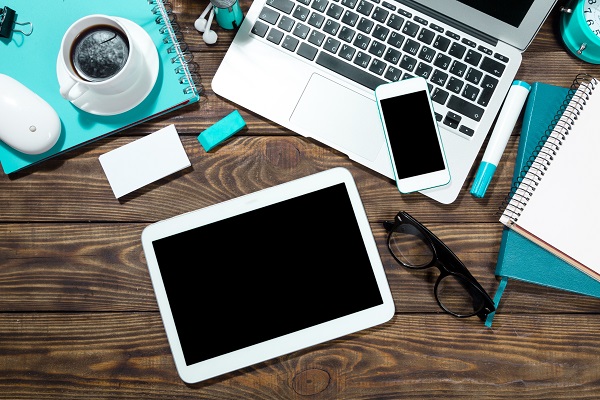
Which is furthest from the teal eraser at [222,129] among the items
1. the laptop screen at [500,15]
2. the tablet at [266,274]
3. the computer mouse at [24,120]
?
the laptop screen at [500,15]

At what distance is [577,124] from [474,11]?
241 mm

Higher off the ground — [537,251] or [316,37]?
[316,37]

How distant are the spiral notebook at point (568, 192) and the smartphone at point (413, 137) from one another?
133 millimetres

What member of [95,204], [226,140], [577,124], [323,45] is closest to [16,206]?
[95,204]

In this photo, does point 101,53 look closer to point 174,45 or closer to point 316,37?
point 174,45

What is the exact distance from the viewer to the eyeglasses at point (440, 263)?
743mm

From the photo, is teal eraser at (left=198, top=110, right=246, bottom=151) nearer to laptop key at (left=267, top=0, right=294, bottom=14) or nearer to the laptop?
the laptop

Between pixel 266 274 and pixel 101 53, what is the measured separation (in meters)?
0.41

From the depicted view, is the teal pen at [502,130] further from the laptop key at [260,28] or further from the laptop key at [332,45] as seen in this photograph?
the laptop key at [260,28]

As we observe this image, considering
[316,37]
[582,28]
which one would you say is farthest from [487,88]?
[316,37]

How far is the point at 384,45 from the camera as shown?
2.48 feet

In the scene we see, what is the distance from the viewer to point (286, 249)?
724 mm

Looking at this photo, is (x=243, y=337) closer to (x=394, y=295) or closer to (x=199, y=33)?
(x=394, y=295)

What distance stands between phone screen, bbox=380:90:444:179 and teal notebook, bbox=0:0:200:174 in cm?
32
